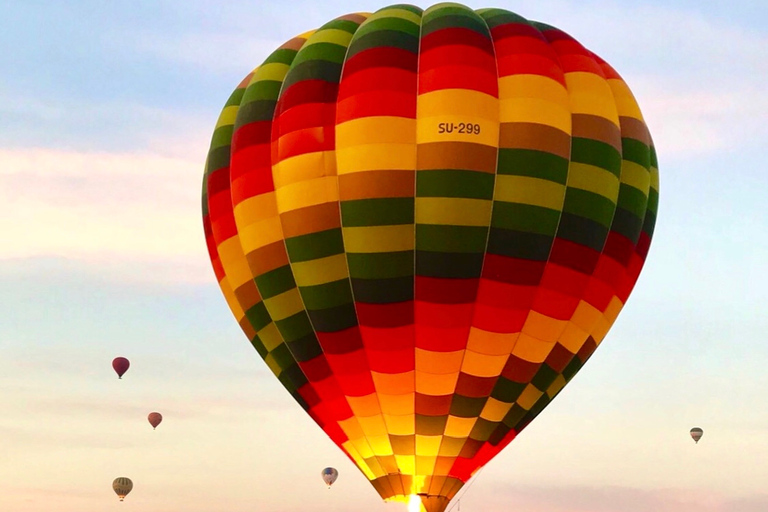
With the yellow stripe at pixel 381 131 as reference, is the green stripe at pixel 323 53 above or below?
above

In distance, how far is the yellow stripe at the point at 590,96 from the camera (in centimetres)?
1889

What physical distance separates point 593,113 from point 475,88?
184cm

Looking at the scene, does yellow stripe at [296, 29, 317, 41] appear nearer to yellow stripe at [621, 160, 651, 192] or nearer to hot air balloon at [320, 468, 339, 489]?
yellow stripe at [621, 160, 651, 192]

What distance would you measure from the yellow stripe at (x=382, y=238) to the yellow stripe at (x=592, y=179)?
2377 mm

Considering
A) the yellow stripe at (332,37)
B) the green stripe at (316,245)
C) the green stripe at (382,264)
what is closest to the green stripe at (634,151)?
the green stripe at (382,264)

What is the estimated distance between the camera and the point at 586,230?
1859 cm

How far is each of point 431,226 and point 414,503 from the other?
3949 mm

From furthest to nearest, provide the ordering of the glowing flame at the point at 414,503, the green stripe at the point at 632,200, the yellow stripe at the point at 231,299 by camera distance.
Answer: the yellow stripe at the point at 231,299, the green stripe at the point at 632,200, the glowing flame at the point at 414,503

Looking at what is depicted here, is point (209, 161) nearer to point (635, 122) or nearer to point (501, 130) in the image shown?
point (501, 130)

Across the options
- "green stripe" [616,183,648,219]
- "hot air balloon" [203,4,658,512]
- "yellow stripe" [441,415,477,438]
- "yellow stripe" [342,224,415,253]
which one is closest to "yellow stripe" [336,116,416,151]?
"hot air balloon" [203,4,658,512]

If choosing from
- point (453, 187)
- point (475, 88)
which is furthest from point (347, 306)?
point (475, 88)

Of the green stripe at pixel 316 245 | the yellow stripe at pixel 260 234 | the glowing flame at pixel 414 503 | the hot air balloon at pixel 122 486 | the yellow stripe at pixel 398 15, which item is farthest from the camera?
the hot air balloon at pixel 122 486

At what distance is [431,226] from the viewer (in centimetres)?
1797

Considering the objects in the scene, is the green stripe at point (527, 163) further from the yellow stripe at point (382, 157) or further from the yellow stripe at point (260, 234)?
the yellow stripe at point (260, 234)
